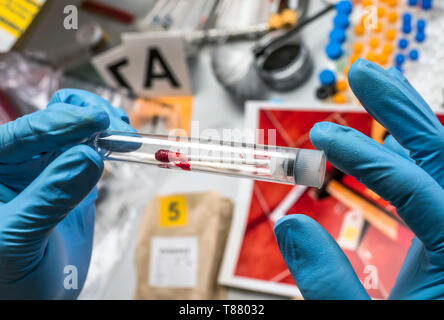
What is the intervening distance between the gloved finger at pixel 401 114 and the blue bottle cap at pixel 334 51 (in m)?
0.50

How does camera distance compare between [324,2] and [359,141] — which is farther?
[324,2]

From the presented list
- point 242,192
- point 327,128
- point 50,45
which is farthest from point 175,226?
point 50,45

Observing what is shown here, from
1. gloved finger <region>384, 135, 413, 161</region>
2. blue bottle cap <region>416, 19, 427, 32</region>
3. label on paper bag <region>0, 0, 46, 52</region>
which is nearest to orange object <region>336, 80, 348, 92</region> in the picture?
blue bottle cap <region>416, 19, 427, 32</region>

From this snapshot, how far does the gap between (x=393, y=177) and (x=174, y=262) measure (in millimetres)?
581

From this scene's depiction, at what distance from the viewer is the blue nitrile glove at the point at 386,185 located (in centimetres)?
42

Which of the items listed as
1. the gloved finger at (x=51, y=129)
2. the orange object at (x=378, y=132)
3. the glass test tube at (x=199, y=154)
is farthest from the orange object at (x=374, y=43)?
the gloved finger at (x=51, y=129)

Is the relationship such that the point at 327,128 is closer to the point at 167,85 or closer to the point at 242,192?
the point at 242,192

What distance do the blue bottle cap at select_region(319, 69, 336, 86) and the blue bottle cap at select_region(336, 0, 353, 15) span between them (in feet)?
0.52

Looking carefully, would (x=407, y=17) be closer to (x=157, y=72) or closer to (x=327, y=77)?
(x=327, y=77)

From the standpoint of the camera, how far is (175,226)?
36.1 inches

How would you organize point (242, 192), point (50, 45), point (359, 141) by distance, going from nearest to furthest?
1. point (359, 141)
2. point (242, 192)
3. point (50, 45)

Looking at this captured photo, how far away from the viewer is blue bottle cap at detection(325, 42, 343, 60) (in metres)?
0.94

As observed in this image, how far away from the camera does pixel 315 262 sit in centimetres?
44

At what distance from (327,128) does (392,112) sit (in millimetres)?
79
